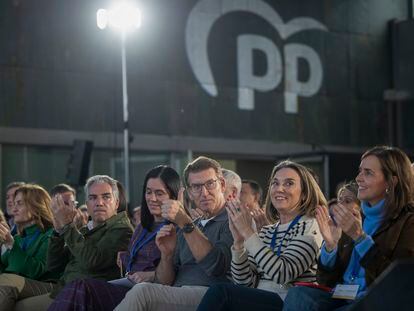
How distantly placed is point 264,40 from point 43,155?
5296mm

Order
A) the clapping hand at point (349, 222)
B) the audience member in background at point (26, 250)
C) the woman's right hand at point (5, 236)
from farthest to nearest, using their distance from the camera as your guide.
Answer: the woman's right hand at point (5, 236) < the audience member in background at point (26, 250) < the clapping hand at point (349, 222)

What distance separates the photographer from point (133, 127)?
17.2 meters

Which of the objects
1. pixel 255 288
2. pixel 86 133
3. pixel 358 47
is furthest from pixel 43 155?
pixel 255 288

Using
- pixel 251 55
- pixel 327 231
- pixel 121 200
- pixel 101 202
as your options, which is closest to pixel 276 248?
pixel 327 231

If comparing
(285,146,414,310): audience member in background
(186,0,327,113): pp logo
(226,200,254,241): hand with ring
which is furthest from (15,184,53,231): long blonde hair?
(186,0,327,113): pp logo

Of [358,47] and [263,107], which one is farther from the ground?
[358,47]

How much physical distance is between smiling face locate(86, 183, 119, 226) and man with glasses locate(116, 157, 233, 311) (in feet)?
2.90

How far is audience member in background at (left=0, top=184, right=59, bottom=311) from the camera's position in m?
6.59

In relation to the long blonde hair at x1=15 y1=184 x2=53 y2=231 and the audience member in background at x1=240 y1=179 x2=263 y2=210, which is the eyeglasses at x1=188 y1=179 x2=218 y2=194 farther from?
the audience member in background at x1=240 y1=179 x2=263 y2=210

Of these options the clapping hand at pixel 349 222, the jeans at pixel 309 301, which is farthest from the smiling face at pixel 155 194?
the clapping hand at pixel 349 222

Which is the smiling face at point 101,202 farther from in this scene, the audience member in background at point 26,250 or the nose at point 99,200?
the audience member in background at point 26,250

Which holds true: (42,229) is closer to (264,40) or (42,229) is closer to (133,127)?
(133,127)

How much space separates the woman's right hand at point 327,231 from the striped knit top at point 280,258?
25cm

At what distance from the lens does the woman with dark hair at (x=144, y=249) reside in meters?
5.43
